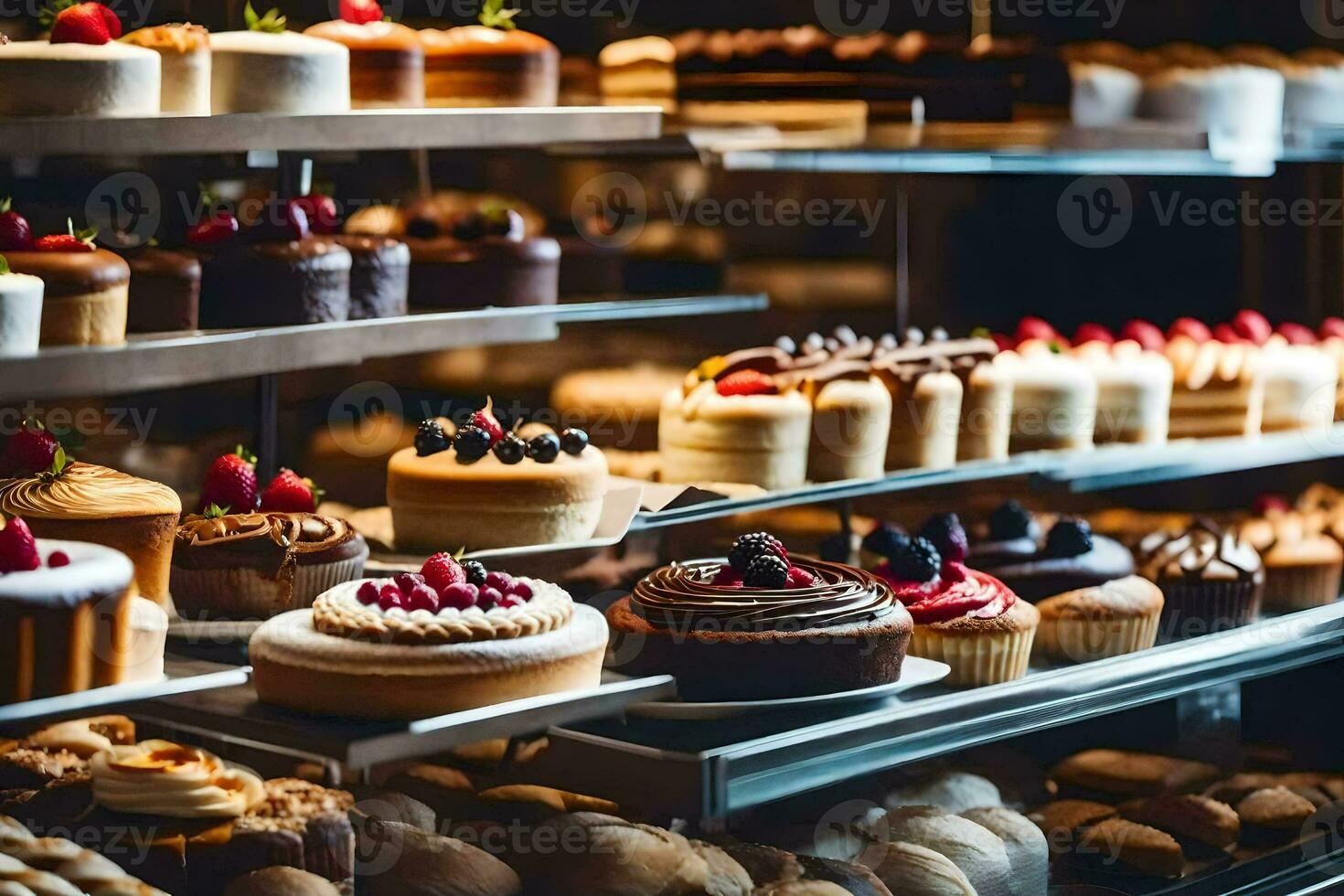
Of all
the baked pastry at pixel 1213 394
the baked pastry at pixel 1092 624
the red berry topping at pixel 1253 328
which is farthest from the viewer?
the red berry topping at pixel 1253 328

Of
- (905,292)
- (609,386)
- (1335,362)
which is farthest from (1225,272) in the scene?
(609,386)

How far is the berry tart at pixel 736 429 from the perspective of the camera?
3.40 meters

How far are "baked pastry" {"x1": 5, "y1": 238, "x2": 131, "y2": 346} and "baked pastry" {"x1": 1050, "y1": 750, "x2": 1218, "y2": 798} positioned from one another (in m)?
2.46

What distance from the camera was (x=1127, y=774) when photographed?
4039 mm

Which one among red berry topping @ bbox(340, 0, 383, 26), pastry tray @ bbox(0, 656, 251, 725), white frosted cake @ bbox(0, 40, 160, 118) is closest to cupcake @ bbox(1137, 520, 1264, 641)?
red berry topping @ bbox(340, 0, 383, 26)

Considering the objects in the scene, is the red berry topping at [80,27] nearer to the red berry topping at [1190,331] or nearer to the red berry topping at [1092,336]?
the red berry topping at [1092,336]

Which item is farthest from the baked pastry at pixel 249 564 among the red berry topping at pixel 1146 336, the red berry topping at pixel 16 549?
the red berry topping at pixel 1146 336

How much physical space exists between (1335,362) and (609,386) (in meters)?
1.78

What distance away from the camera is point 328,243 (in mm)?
2830

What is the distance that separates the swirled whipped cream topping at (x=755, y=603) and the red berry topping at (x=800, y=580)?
12 mm

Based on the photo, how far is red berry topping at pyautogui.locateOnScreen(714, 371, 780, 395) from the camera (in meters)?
3.46

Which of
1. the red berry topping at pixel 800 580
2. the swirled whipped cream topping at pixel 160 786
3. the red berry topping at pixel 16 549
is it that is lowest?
the swirled whipped cream topping at pixel 160 786

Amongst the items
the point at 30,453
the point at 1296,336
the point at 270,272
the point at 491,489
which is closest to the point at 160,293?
the point at 270,272

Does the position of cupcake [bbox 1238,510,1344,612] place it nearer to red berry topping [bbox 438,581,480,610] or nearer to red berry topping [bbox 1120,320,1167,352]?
red berry topping [bbox 1120,320,1167,352]
